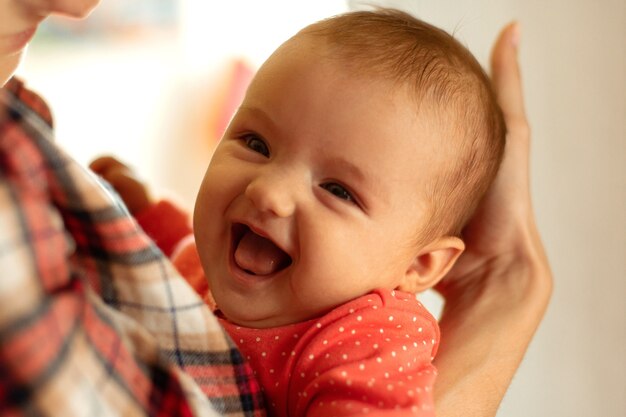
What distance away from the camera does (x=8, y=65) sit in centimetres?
71

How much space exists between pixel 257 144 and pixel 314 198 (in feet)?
0.31

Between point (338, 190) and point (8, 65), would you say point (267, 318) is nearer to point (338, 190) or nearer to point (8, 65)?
point (338, 190)

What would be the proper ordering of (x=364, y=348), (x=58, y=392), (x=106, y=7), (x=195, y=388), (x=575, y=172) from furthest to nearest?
(x=106, y=7) → (x=575, y=172) → (x=364, y=348) → (x=195, y=388) → (x=58, y=392)

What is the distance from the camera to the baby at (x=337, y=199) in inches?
27.7

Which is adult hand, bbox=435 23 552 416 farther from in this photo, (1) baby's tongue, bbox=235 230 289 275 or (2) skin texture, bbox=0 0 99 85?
(2) skin texture, bbox=0 0 99 85

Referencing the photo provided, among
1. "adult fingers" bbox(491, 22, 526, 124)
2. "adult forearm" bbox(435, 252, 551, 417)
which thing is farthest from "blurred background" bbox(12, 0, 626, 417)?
"adult forearm" bbox(435, 252, 551, 417)

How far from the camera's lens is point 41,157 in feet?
1.44

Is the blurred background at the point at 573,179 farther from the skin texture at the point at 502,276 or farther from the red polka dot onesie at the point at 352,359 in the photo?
the red polka dot onesie at the point at 352,359

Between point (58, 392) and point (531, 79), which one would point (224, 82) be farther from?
point (58, 392)

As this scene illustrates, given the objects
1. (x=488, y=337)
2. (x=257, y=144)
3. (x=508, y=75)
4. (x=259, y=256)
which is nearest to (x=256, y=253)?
(x=259, y=256)

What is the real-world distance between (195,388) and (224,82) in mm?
1966

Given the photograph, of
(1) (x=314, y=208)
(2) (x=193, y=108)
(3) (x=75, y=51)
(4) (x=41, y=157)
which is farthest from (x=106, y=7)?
(4) (x=41, y=157)

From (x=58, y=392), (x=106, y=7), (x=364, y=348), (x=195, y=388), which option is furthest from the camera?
(x=106, y=7)

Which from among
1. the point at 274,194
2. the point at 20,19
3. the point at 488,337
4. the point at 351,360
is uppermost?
the point at 20,19
